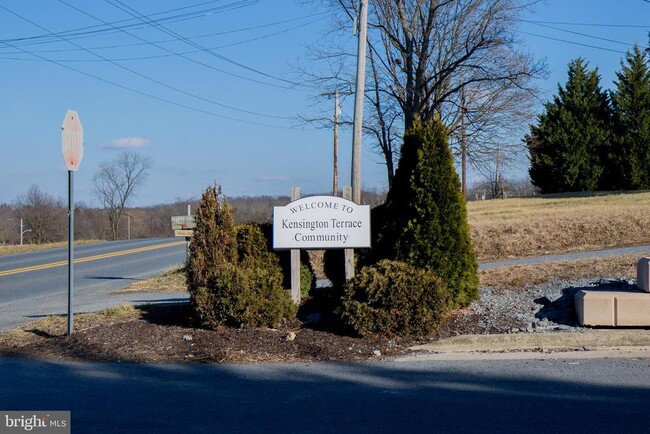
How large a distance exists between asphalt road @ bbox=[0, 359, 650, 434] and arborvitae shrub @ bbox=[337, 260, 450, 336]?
0.98 meters

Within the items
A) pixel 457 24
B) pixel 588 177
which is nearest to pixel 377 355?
pixel 457 24

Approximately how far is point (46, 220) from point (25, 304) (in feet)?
138

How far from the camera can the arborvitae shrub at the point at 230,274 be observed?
9250 mm

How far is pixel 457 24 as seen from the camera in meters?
26.7

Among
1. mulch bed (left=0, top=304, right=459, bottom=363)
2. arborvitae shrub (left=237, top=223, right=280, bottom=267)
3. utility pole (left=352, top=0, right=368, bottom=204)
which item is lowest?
mulch bed (left=0, top=304, right=459, bottom=363)

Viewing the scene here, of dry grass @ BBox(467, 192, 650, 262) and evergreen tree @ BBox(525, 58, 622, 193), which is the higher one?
evergreen tree @ BBox(525, 58, 622, 193)

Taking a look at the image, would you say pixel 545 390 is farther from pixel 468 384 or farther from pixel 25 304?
pixel 25 304

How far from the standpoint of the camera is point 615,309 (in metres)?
8.58

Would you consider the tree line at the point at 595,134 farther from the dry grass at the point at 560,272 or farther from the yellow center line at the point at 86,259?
the dry grass at the point at 560,272

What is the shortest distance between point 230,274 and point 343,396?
130 inches

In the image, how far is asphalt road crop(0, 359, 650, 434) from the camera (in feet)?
18.5

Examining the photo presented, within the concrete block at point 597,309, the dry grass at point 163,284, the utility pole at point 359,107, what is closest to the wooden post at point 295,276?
the concrete block at point 597,309

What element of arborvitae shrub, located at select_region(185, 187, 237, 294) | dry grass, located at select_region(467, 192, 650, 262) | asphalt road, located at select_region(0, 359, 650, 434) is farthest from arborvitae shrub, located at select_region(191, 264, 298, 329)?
dry grass, located at select_region(467, 192, 650, 262)

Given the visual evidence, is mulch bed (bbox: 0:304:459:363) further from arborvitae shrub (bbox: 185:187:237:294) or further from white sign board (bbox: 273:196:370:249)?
white sign board (bbox: 273:196:370:249)
